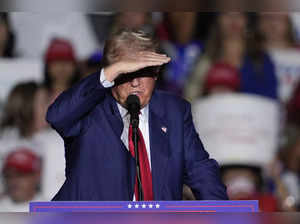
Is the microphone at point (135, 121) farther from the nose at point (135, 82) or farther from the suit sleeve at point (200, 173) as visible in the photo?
the suit sleeve at point (200, 173)

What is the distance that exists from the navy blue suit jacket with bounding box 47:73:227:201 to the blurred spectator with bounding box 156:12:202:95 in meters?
1.93

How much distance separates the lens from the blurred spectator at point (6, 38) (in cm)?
523

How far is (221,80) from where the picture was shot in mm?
4980

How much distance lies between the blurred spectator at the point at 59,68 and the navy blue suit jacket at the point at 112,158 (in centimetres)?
227

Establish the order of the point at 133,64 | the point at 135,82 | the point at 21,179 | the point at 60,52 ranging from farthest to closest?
1. the point at 60,52
2. the point at 21,179
3. the point at 135,82
4. the point at 133,64

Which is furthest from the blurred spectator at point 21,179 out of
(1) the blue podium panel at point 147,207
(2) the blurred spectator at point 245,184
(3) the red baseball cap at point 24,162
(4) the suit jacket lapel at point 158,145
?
(1) the blue podium panel at point 147,207

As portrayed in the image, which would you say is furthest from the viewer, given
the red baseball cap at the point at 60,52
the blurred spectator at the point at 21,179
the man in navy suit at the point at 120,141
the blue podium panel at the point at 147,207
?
the red baseball cap at the point at 60,52

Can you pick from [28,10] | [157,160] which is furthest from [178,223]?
[28,10]

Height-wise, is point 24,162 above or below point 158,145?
above

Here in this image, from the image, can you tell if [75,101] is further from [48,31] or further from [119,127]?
[48,31]

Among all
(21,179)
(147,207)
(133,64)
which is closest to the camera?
(147,207)

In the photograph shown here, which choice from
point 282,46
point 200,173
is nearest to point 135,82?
point 200,173

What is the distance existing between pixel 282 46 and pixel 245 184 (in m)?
0.97

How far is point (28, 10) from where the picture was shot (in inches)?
197
